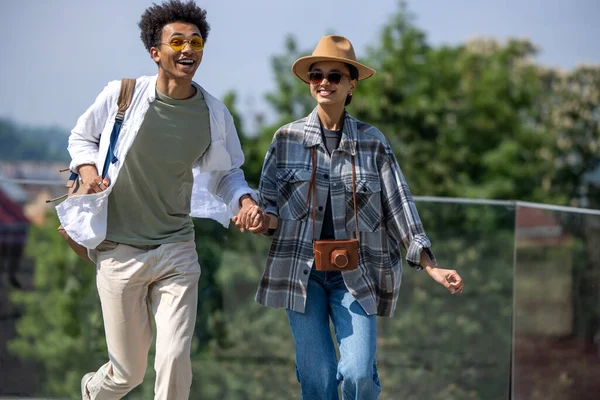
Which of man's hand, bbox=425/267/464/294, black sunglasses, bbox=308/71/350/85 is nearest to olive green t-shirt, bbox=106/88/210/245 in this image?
black sunglasses, bbox=308/71/350/85

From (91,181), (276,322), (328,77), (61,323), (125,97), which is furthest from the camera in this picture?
(61,323)

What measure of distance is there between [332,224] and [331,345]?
503 mm

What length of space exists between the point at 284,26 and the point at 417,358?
47.1 ft

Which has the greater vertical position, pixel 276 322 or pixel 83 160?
pixel 83 160

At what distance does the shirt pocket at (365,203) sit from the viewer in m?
4.20

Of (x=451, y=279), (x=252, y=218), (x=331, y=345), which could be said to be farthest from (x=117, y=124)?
(x=451, y=279)

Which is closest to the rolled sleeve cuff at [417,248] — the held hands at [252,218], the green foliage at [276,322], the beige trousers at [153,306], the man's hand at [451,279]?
the man's hand at [451,279]

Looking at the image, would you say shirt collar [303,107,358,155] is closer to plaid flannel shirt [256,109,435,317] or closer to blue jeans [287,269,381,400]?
plaid flannel shirt [256,109,435,317]

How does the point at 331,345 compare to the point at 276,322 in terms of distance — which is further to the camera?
the point at 276,322

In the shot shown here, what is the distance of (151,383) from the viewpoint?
19.4 feet

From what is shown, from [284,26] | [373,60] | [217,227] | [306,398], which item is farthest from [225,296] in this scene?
[284,26]

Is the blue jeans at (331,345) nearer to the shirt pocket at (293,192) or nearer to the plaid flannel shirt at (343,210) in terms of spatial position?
the plaid flannel shirt at (343,210)

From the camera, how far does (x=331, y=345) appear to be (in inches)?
165

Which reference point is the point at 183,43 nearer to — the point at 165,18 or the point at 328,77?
the point at 165,18
